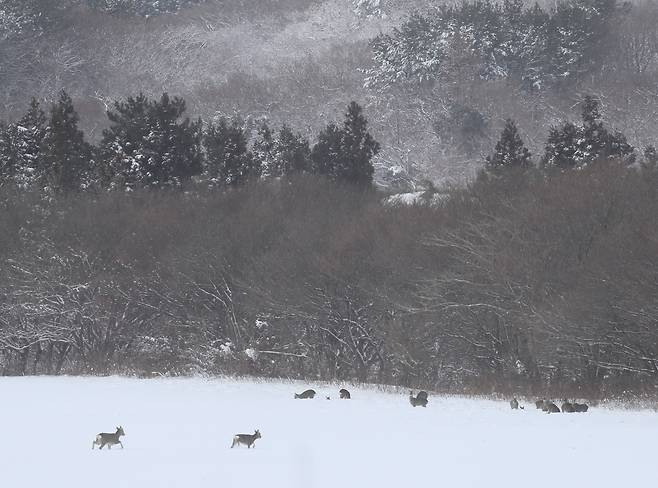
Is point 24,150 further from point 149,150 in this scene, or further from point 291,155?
point 291,155

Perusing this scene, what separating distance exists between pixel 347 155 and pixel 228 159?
605cm

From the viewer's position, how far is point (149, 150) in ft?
148

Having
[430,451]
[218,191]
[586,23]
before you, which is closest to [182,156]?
[218,191]

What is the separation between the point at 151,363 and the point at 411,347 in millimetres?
10531

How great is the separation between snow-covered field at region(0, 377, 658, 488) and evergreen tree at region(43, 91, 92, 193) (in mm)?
21959

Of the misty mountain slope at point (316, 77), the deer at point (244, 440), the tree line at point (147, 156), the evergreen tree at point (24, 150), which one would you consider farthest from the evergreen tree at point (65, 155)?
the deer at point (244, 440)

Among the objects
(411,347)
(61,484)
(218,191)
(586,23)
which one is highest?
(586,23)

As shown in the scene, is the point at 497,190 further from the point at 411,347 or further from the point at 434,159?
the point at 434,159

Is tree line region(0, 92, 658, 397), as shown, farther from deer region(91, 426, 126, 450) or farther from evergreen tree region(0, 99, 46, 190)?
deer region(91, 426, 126, 450)

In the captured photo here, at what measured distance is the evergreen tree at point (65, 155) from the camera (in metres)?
45.6

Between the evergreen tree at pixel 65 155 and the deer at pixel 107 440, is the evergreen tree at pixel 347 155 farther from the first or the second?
the deer at pixel 107 440

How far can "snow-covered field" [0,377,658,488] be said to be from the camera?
13.7 metres

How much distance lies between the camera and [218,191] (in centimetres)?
4331

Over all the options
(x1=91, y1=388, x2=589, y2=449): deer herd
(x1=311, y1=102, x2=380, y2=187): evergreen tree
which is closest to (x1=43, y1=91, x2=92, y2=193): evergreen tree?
(x1=311, y1=102, x2=380, y2=187): evergreen tree
